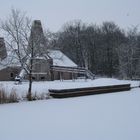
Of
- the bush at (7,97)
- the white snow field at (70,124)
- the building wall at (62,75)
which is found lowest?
the white snow field at (70,124)

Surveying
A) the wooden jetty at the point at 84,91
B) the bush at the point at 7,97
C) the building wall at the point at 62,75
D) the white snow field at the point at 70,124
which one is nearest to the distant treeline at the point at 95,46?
the building wall at the point at 62,75

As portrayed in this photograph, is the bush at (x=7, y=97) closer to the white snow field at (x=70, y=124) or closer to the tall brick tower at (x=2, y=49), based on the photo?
the white snow field at (x=70, y=124)

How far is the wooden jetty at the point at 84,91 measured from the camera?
19328 mm

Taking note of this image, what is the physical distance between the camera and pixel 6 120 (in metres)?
11.1

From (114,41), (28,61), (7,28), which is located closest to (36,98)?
(28,61)

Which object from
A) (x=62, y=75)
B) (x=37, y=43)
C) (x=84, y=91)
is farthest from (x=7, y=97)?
(x=62, y=75)

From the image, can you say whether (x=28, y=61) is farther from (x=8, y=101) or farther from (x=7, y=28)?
(x=8, y=101)

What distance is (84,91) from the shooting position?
835 inches

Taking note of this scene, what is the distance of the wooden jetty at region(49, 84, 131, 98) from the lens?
63.4ft

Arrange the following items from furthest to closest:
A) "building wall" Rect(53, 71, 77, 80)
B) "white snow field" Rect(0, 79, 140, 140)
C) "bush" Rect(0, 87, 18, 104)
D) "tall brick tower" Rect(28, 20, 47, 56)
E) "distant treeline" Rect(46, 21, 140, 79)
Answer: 1. "distant treeline" Rect(46, 21, 140, 79)
2. "building wall" Rect(53, 71, 77, 80)
3. "tall brick tower" Rect(28, 20, 47, 56)
4. "bush" Rect(0, 87, 18, 104)
5. "white snow field" Rect(0, 79, 140, 140)

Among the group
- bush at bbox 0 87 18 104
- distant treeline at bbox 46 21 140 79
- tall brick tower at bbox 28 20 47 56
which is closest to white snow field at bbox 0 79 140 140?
bush at bbox 0 87 18 104

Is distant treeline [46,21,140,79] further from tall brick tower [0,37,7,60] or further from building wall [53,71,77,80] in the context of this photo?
tall brick tower [0,37,7,60]

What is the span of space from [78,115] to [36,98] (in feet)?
23.1

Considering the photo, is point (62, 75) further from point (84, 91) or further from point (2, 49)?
point (84, 91)
